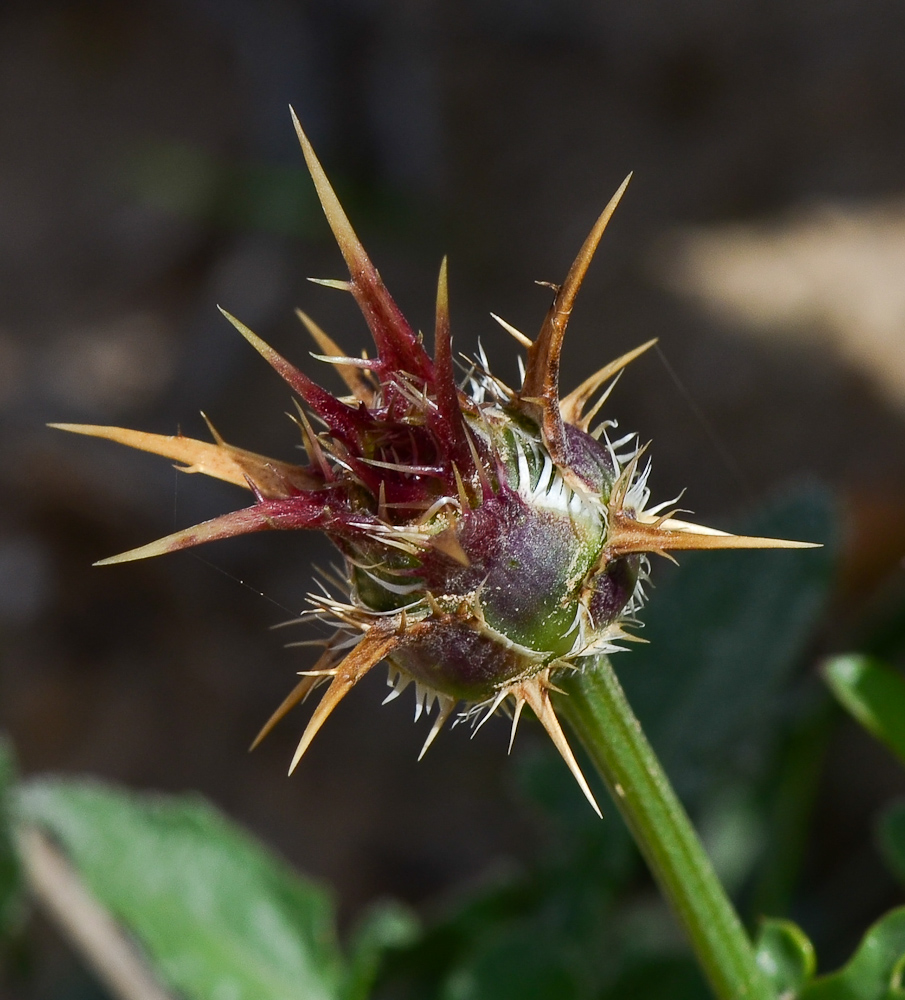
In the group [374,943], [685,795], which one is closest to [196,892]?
[374,943]

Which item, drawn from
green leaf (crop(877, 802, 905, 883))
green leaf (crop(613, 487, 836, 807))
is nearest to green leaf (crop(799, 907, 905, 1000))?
green leaf (crop(877, 802, 905, 883))

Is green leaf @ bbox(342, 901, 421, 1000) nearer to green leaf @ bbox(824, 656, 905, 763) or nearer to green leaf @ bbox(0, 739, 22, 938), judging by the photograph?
green leaf @ bbox(0, 739, 22, 938)

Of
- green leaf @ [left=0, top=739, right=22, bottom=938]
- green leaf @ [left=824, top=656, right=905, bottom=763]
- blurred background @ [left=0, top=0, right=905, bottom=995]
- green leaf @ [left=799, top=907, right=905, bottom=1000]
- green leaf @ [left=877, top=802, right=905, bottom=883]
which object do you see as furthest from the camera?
blurred background @ [left=0, top=0, right=905, bottom=995]

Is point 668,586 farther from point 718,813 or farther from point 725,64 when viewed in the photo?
point 725,64

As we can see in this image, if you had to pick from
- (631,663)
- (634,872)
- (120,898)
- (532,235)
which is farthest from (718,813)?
(532,235)

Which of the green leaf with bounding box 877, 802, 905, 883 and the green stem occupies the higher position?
the green stem

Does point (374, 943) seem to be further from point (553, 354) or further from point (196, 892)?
point (553, 354)
